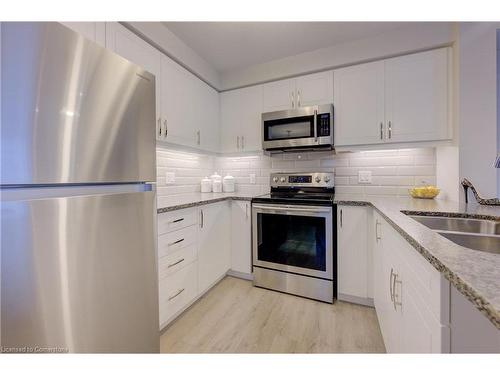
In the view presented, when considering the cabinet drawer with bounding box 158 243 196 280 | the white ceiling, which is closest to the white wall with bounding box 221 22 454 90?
the white ceiling

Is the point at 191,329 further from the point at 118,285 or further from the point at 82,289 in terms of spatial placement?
the point at 82,289

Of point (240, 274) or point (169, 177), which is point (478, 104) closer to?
point (240, 274)

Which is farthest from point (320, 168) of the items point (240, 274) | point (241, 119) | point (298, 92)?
point (240, 274)

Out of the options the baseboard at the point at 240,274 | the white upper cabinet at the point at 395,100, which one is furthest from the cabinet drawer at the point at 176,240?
the white upper cabinet at the point at 395,100

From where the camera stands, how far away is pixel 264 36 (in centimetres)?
200

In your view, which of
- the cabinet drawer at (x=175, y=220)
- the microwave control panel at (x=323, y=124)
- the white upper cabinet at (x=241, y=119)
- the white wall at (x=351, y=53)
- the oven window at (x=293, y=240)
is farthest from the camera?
the white upper cabinet at (x=241, y=119)

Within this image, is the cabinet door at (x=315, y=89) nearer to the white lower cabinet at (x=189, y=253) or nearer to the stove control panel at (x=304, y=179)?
the stove control panel at (x=304, y=179)

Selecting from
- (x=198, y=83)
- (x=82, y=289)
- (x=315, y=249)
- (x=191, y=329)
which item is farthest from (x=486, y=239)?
(x=198, y=83)

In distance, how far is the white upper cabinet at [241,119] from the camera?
2555 millimetres

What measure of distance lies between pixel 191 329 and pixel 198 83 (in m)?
2.27

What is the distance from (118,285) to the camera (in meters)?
0.96

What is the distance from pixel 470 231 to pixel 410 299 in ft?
2.36

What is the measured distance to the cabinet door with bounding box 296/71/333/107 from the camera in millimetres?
2211

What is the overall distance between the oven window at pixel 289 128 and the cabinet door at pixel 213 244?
91 centimetres
